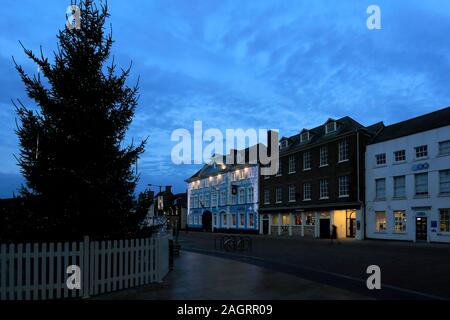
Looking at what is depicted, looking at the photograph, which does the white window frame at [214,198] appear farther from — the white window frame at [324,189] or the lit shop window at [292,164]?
the white window frame at [324,189]

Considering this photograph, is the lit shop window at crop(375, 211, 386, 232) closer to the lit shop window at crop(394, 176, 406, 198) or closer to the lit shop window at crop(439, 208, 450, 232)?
the lit shop window at crop(394, 176, 406, 198)

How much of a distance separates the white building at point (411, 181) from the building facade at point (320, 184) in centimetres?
128

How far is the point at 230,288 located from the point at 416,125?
1170 inches

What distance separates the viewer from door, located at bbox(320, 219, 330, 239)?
1607 inches

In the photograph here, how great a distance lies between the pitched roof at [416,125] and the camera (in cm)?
3180

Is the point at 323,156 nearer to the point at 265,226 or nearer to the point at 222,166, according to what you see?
the point at 265,226

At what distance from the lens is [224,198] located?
6225 cm

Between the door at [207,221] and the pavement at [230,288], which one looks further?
the door at [207,221]

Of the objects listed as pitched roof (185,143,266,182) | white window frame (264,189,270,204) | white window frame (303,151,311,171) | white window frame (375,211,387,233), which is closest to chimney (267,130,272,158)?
pitched roof (185,143,266,182)

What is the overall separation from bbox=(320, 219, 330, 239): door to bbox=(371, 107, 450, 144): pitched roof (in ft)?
30.7

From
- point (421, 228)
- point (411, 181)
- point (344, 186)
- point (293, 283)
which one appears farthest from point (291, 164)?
point (293, 283)

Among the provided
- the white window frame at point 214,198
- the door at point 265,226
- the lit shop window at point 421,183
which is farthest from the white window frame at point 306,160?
the white window frame at point 214,198
